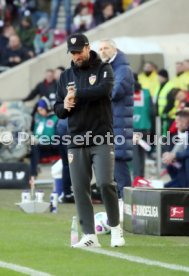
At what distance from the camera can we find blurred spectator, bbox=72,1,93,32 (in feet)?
91.7

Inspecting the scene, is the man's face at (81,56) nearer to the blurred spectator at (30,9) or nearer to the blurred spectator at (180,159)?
the blurred spectator at (180,159)

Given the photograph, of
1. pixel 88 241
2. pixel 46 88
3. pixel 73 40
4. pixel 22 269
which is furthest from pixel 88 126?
pixel 46 88

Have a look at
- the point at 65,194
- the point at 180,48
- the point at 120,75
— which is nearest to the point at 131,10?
the point at 180,48

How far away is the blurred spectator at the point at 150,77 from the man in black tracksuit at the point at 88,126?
38.8ft

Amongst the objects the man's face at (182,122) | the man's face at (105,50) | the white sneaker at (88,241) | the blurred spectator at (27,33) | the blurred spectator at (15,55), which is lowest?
the white sneaker at (88,241)

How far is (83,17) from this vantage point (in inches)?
1108

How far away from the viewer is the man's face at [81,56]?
39.5ft

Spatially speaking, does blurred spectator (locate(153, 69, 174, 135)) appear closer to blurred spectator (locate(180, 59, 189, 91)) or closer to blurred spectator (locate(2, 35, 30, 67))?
blurred spectator (locate(180, 59, 189, 91))

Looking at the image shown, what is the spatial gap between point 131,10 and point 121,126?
1266cm

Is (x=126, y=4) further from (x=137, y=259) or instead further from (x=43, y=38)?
(x=137, y=259)

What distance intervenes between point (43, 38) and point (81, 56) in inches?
644

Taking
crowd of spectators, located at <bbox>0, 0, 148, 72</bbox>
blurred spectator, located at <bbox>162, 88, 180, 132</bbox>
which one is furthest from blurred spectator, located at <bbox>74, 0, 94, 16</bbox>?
blurred spectator, located at <bbox>162, 88, 180, 132</bbox>

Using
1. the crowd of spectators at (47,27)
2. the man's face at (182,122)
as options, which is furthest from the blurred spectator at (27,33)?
the man's face at (182,122)

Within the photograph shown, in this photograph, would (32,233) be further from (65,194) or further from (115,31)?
(115,31)
